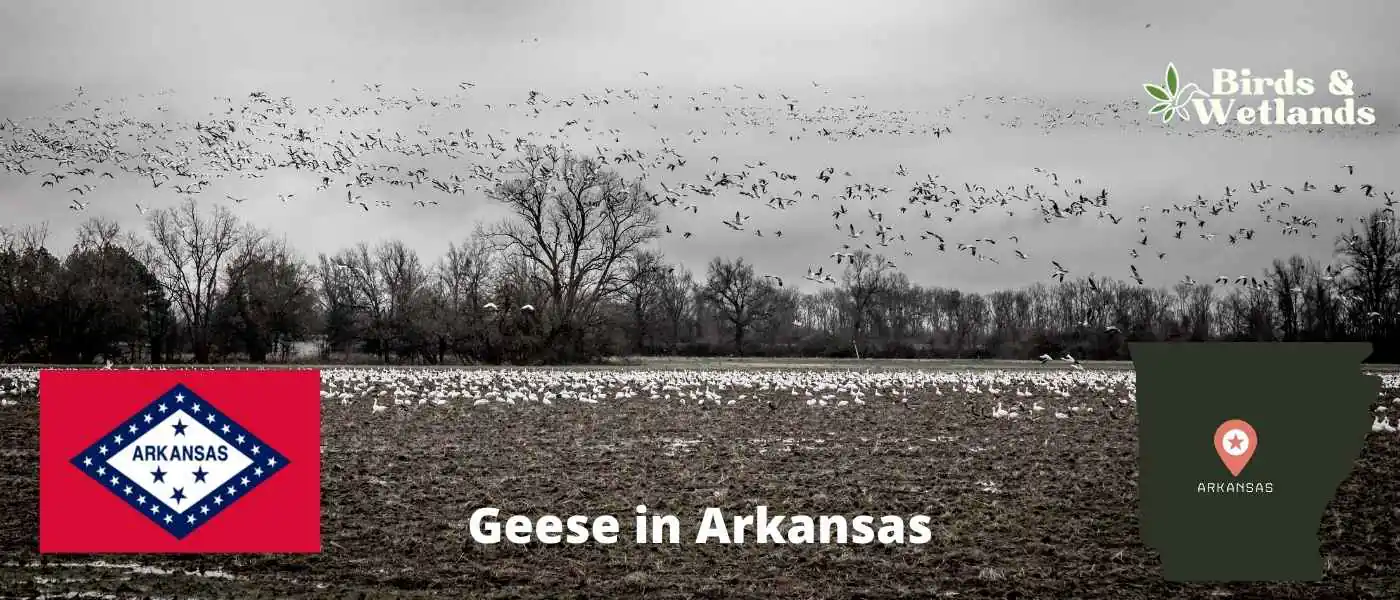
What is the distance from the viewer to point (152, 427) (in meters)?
8.09

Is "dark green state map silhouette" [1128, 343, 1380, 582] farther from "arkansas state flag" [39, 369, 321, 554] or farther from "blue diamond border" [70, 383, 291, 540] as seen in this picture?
"blue diamond border" [70, 383, 291, 540]

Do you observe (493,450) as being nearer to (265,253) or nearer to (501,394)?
(501,394)

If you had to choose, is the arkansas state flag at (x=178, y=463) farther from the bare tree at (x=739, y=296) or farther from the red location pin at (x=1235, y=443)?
the bare tree at (x=739, y=296)

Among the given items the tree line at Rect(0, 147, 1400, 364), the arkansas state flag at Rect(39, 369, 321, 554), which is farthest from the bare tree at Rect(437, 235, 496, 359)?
the arkansas state flag at Rect(39, 369, 321, 554)

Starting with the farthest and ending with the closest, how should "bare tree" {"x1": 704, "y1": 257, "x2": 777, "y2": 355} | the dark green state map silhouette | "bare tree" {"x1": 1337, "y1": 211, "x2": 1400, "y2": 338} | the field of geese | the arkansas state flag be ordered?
"bare tree" {"x1": 704, "y1": 257, "x2": 777, "y2": 355}
"bare tree" {"x1": 1337, "y1": 211, "x2": 1400, "y2": 338}
the arkansas state flag
the field of geese
the dark green state map silhouette

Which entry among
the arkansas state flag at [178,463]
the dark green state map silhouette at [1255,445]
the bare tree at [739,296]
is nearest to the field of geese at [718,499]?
the arkansas state flag at [178,463]

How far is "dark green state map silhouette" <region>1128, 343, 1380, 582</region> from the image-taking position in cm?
537

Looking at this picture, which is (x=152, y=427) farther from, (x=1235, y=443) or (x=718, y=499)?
(x=1235, y=443)

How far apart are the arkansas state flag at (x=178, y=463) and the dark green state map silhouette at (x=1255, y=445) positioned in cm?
639

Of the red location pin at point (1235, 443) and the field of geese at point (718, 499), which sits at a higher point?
the red location pin at point (1235, 443)

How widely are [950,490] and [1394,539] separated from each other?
4154 mm

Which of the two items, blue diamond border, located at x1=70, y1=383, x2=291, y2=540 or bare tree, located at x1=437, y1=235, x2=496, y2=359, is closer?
blue diamond border, located at x1=70, y1=383, x2=291, y2=540

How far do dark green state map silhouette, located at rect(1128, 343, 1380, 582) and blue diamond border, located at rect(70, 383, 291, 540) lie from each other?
687 cm

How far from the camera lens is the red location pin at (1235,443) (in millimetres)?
5453
